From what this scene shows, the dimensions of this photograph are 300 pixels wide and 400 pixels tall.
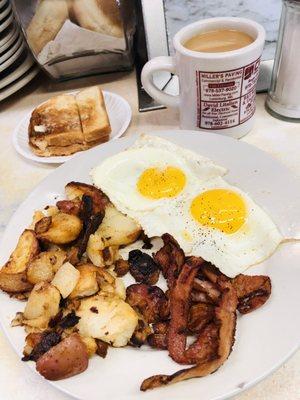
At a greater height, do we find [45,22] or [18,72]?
[45,22]

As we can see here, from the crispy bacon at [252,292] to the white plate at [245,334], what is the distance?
1cm

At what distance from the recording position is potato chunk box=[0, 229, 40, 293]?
0.90 meters

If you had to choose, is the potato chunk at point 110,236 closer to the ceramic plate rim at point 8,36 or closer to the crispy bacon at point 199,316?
the crispy bacon at point 199,316

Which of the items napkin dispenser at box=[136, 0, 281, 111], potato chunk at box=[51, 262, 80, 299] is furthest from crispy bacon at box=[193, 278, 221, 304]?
napkin dispenser at box=[136, 0, 281, 111]

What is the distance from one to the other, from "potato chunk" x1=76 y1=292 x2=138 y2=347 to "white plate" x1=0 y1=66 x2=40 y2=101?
0.96 metres

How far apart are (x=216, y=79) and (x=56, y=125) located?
50 cm

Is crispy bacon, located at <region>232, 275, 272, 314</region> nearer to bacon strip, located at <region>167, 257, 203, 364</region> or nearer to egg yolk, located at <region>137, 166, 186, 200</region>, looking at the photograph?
bacon strip, located at <region>167, 257, 203, 364</region>

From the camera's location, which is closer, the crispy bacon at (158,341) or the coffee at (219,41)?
the crispy bacon at (158,341)

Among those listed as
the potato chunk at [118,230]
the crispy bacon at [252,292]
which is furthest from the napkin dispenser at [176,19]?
the crispy bacon at [252,292]

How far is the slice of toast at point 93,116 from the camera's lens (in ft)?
4.28

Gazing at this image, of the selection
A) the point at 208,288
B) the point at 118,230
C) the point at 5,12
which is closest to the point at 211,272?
the point at 208,288

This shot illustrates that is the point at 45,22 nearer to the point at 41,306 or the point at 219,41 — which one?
the point at 219,41

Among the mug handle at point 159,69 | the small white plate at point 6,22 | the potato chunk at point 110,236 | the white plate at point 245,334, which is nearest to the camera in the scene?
the white plate at point 245,334

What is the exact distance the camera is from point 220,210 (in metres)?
1.04
